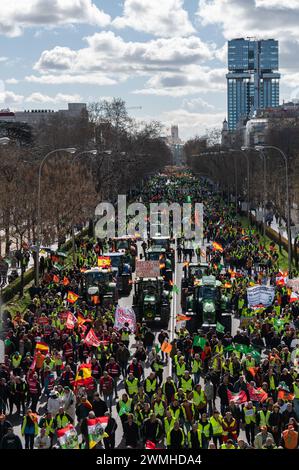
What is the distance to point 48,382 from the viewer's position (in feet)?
74.0

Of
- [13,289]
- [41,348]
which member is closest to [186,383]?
[41,348]

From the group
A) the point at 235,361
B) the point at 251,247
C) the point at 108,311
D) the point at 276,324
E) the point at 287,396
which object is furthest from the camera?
the point at 251,247

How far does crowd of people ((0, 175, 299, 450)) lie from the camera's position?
17.2 metres

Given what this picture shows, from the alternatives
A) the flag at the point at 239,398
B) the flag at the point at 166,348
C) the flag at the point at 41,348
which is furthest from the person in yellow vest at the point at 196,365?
the flag at the point at 41,348

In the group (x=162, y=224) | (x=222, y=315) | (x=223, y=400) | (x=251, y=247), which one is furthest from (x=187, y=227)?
(x=223, y=400)

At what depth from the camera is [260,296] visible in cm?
3091

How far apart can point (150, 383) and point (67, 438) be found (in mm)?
4526

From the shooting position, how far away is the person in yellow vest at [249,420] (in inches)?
726

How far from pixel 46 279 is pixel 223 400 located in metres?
22.5

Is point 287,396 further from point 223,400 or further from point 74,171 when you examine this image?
point 74,171

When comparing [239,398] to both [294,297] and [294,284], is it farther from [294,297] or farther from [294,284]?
[294,284]

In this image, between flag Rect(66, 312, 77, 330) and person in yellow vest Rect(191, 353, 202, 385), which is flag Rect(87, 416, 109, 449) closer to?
person in yellow vest Rect(191, 353, 202, 385)

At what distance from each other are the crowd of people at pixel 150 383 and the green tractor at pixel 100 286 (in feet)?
10.4
